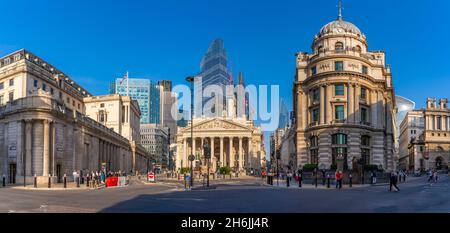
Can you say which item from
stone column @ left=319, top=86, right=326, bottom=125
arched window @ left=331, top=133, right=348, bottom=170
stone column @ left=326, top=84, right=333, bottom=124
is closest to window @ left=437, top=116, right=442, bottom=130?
arched window @ left=331, top=133, right=348, bottom=170

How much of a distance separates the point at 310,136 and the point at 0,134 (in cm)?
4223

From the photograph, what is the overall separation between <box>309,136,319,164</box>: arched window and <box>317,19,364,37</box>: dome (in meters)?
18.2

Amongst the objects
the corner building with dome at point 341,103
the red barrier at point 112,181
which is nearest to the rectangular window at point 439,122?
the corner building with dome at point 341,103

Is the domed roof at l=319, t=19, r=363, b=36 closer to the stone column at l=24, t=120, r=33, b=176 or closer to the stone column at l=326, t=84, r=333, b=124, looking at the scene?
the stone column at l=326, t=84, r=333, b=124

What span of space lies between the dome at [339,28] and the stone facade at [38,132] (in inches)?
1612

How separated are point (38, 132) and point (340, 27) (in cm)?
4792

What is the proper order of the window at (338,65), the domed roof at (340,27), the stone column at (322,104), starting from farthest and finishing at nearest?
the domed roof at (340,27), the window at (338,65), the stone column at (322,104)

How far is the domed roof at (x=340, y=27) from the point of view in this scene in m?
69.2

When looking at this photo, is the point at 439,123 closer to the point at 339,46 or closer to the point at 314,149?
the point at 339,46

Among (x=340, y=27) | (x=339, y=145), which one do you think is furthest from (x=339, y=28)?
(x=339, y=145)

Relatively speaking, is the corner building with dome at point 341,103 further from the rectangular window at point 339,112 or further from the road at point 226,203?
the road at point 226,203

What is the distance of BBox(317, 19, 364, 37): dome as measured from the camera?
226 ft
